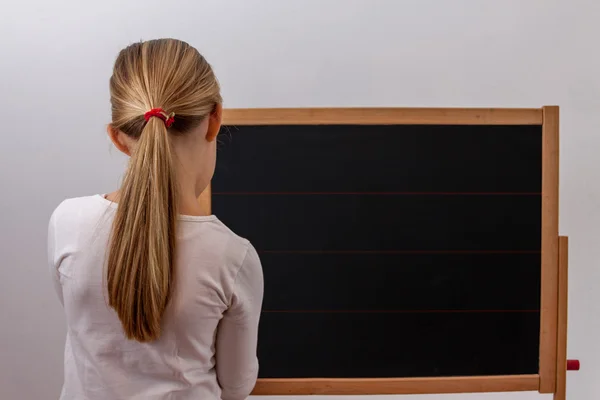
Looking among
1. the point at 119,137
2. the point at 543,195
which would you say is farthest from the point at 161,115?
the point at 543,195

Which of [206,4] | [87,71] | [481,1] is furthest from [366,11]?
[87,71]

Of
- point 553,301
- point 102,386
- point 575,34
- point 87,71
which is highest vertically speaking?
point 575,34

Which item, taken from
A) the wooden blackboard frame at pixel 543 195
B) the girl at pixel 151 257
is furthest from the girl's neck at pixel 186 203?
the wooden blackboard frame at pixel 543 195

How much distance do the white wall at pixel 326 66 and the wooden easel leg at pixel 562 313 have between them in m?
0.52

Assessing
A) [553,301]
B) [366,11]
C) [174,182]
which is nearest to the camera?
[174,182]

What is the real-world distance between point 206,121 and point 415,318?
A: 0.88m

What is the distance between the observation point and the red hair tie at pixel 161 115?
0.82m

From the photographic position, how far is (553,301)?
4.66 feet

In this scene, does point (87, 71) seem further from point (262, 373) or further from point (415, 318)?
point (415, 318)

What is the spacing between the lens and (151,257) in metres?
0.80

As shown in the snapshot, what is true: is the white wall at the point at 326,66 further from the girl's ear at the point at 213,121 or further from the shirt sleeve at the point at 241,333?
the shirt sleeve at the point at 241,333

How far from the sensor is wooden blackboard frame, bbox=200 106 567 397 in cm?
140

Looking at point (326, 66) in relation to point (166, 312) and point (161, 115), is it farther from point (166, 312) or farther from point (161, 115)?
point (166, 312)

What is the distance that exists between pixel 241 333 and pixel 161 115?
395mm
